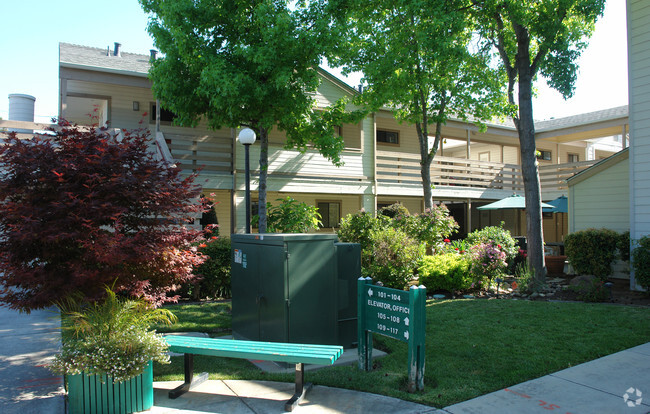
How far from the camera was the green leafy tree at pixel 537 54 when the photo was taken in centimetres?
1091

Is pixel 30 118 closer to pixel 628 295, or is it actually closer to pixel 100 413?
pixel 100 413

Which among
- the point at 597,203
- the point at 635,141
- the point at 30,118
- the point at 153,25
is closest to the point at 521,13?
the point at 635,141

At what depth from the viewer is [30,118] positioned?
61.0 feet

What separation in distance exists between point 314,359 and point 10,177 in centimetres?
401

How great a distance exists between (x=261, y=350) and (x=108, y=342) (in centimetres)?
147

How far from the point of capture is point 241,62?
425 inches

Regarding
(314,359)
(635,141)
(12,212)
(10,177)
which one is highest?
(635,141)

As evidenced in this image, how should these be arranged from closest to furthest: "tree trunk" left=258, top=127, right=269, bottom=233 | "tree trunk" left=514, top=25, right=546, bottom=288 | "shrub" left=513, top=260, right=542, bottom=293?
"shrub" left=513, top=260, right=542, bottom=293
"tree trunk" left=258, top=127, right=269, bottom=233
"tree trunk" left=514, top=25, right=546, bottom=288

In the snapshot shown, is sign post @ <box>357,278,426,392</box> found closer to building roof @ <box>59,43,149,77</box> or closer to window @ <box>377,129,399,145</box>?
building roof @ <box>59,43,149,77</box>

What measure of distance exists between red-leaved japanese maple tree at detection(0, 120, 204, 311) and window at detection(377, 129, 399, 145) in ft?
55.2

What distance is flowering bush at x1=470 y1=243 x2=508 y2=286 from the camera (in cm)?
1052

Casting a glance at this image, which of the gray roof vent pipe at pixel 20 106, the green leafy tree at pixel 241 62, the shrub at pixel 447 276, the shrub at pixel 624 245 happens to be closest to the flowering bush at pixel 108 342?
the green leafy tree at pixel 241 62

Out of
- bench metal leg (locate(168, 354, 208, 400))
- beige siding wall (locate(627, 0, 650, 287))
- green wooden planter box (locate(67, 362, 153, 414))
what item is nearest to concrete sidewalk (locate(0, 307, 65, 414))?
green wooden planter box (locate(67, 362, 153, 414))

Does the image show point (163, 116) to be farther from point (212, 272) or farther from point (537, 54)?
point (537, 54)
